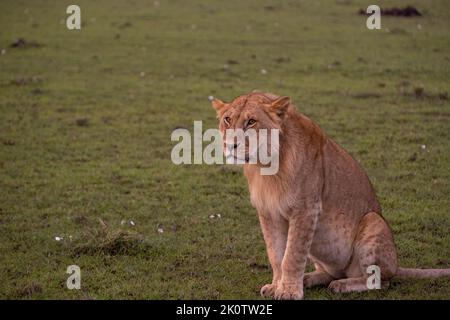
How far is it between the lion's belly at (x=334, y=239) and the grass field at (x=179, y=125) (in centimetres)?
39

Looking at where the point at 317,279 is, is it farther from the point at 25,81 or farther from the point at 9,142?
the point at 25,81

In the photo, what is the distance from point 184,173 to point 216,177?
596mm

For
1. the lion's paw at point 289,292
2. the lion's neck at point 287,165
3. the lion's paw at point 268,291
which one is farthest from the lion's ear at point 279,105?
the lion's paw at point 268,291

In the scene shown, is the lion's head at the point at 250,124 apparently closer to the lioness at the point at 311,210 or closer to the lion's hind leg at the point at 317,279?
the lioness at the point at 311,210

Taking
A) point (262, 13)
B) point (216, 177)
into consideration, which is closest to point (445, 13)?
point (262, 13)

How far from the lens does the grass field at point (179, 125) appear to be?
8.52 meters

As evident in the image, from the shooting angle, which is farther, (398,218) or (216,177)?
(216,177)

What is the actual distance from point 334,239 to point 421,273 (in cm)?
101

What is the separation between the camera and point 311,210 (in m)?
6.98

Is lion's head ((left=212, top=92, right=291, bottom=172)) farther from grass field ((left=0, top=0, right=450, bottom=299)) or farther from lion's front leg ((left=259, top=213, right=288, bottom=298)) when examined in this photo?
grass field ((left=0, top=0, right=450, bottom=299))

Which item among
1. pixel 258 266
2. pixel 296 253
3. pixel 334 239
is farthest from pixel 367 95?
pixel 296 253

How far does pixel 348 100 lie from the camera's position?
17.0 m

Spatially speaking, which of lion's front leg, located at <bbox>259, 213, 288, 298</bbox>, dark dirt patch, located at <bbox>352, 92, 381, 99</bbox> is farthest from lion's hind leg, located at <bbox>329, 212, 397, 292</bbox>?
dark dirt patch, located at <bbox>352, 92, 381, 99</bbox>

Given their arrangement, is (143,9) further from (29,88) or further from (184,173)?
(184,173)
